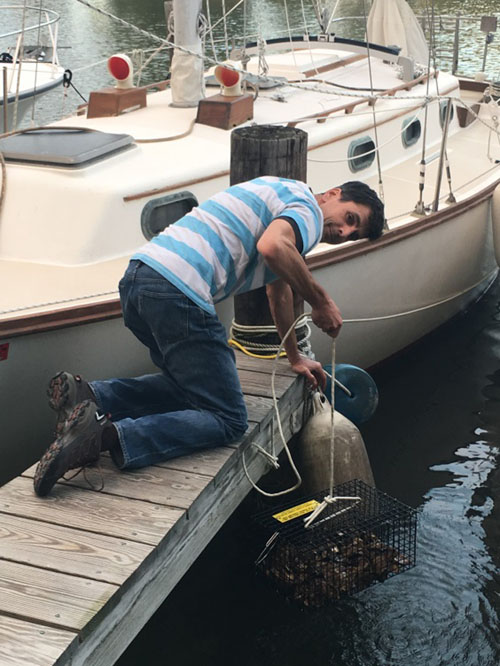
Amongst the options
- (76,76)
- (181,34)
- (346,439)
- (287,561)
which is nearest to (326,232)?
(346,439)

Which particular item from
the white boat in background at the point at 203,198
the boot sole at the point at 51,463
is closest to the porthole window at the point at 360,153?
the white boat in background at the point at 203,198

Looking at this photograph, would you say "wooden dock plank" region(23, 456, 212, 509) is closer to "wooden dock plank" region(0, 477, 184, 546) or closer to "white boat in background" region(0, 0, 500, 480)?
"wooden dock plank" region(0, 477, 184, 546)

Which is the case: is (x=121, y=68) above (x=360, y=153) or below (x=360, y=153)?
above

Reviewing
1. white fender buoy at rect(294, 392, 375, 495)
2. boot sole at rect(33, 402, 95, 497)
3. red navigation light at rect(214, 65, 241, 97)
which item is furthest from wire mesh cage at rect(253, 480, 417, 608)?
red navigation light at rect(214, 65, 241, 97)

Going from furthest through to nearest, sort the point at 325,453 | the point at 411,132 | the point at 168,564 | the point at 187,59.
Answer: the point at 411,132, the point at 187,59, the point at 325,453, the point at 168,564

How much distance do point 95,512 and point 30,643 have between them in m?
0.84

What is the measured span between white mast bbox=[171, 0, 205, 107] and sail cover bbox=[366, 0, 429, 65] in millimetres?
3336

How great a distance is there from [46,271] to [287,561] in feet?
7.66

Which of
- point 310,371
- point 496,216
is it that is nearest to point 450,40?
point 496,216

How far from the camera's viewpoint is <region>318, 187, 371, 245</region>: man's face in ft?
13.5

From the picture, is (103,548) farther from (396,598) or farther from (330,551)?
(396,598)

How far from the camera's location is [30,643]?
9.77 ft

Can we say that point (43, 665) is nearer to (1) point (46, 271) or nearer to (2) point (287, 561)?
(2) point (287, 561)

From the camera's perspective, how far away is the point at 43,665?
9.43 feet
